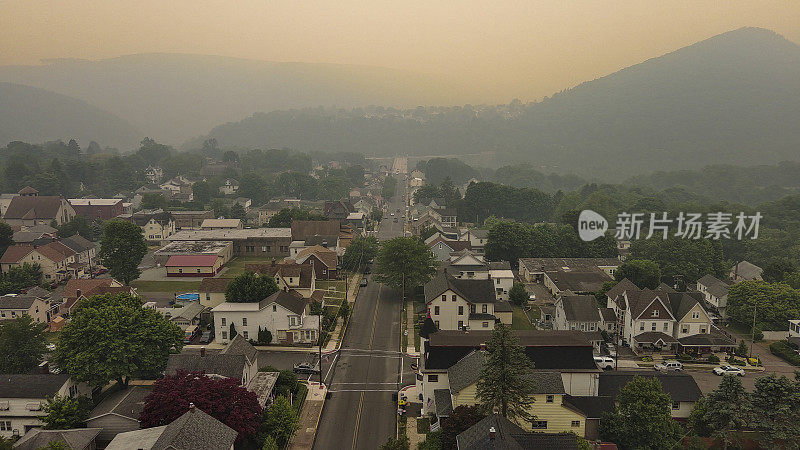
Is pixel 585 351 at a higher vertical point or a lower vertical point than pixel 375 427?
higher

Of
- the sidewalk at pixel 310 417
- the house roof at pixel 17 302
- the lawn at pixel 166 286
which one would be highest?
the house roof at pixel 17 302

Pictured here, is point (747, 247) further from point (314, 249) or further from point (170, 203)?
point (170, 203)

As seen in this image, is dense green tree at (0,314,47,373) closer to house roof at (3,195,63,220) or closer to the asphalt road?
the asphalt road

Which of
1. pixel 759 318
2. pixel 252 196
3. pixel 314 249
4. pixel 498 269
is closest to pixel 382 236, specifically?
pixel 314 249

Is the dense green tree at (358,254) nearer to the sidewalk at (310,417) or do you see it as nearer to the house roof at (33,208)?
the sidewalk at (310,417)

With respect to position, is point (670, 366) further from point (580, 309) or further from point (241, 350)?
point (241, 350)

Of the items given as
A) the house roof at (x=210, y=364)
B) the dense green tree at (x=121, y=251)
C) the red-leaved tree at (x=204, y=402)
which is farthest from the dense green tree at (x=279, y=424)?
the dense green tree at (x=121, y=251)

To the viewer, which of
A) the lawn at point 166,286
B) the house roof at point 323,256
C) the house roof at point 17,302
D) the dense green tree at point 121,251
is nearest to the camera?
the house roof at point 17,302
